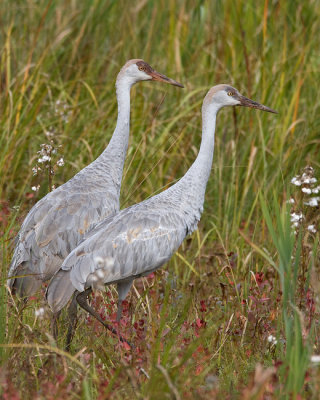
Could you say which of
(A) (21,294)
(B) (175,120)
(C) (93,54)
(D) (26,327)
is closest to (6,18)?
(C) (93,54)

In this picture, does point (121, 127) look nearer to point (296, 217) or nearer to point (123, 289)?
point (123, 289)

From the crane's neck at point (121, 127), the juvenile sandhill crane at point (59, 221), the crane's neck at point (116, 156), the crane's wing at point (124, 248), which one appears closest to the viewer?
the crane's wing at point (124, 248)

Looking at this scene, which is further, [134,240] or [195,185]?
[195,185]

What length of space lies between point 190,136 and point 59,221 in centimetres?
199

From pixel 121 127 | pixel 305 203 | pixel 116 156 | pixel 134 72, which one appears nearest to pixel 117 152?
pixel 116 156

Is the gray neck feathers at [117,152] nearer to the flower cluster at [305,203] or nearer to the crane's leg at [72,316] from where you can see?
the crane's leg at [72,316]

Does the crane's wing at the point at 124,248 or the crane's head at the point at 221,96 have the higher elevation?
the crane's head at the point at 221,96

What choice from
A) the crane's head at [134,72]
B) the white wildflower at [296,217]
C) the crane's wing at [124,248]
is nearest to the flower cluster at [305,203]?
the white wildflower at [296,217]

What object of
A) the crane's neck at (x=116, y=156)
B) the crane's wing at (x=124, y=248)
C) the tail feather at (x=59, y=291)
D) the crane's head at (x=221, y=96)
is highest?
the crane's head at (x=221, y=96)

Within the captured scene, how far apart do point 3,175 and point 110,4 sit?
2.37 meters

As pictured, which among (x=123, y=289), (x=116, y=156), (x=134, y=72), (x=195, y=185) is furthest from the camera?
(x=134, y=72)

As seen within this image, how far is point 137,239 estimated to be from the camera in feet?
14.5

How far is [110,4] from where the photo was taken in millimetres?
7168

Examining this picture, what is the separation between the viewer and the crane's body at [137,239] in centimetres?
411
